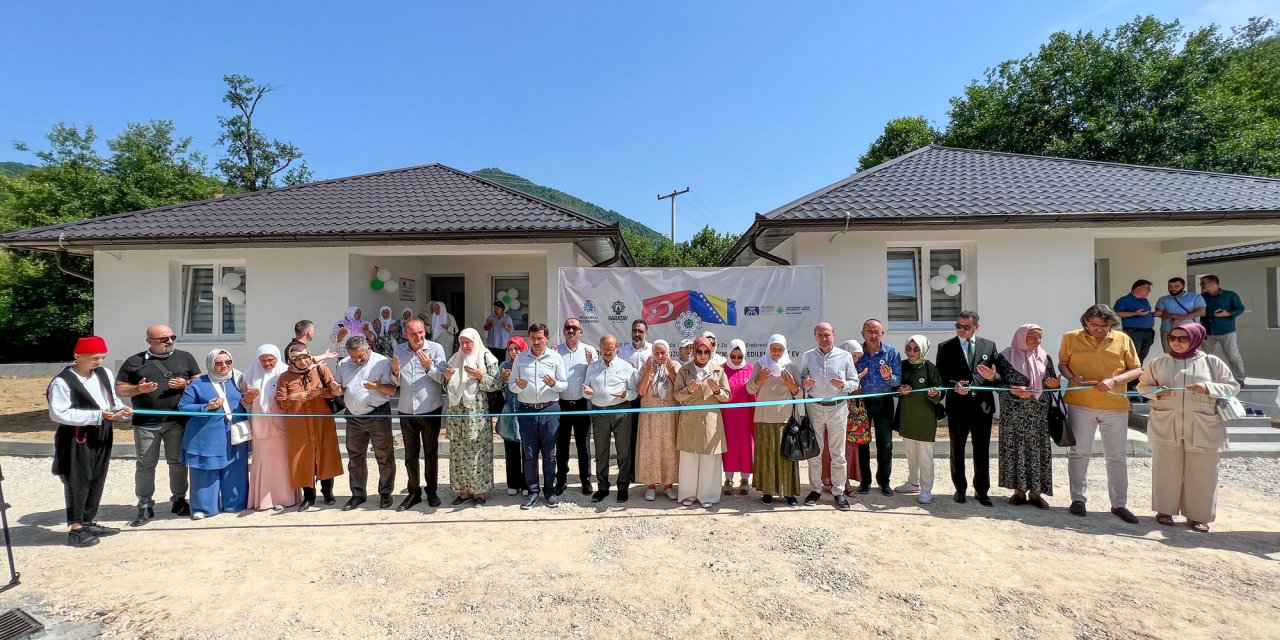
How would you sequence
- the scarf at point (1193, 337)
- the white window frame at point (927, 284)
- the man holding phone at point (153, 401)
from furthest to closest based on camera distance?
the white window frame at point (927, 284) < the man holding phone at point (153, 401) < the scarf at point (1193, 337)

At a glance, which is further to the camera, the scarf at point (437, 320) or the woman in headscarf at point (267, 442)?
the scarf at point (437, 320)

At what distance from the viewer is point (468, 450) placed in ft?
15.9

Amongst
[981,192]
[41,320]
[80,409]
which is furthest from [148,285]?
[981,192]

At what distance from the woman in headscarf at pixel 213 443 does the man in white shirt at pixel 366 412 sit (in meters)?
0.92

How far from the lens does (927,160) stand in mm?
10664

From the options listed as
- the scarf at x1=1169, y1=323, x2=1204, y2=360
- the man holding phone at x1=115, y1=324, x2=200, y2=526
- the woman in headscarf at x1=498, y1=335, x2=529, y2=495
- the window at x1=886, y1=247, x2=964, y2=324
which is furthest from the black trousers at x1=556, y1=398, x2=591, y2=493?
the window at x1=886, y1=247, x2=964, y2=324

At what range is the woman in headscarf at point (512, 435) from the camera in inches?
189

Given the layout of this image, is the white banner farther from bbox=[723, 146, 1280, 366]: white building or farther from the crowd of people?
the crowd of people

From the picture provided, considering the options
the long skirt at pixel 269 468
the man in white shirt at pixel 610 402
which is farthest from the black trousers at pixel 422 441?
the man in white shirt at pixel 610 402

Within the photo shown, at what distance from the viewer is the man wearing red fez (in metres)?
3.99

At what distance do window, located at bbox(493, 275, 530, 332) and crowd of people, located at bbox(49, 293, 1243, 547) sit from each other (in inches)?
255

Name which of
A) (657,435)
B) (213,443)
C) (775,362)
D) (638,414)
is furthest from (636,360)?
(213,443)

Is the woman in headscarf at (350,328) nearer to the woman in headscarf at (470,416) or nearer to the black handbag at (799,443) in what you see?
the woman in headscarf at (470,416)

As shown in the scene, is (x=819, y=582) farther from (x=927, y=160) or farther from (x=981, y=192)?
(x=927, y=160)
